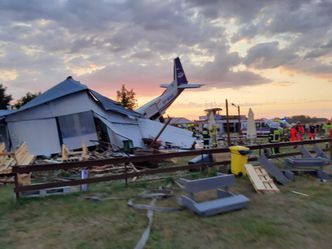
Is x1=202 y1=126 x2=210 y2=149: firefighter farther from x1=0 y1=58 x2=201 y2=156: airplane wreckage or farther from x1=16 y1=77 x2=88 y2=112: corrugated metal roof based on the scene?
x1=16 y1=77 x2=88 y2=112: corrugated metal roof

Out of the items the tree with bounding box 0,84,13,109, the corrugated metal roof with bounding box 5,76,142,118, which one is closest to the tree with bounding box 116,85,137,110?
the tree with bounding box 0,84,13,109

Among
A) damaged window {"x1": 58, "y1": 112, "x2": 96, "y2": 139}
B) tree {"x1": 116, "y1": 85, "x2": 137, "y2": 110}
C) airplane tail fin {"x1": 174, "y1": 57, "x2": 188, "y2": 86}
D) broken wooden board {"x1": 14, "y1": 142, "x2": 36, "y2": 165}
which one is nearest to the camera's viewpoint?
broken wooden board {"x1": 14, "y1": 142, "x2": 36, "y2": 165}

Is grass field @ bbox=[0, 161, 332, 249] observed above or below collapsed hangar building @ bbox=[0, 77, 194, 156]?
below

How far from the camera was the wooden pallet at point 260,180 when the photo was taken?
833cm

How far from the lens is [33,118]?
20.4 metres

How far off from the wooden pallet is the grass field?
1.02 feet

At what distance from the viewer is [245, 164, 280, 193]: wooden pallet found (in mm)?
8328

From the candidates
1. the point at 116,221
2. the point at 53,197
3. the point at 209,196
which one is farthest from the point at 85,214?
the point at 209,196

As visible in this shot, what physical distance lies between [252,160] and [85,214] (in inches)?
274

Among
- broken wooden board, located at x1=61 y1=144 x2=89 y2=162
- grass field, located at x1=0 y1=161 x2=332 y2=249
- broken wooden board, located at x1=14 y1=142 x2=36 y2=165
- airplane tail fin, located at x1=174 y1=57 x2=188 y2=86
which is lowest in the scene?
grass field, located at x1=0 y1=161 x2=332 y2=249

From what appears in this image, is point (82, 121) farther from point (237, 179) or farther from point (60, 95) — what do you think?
point (237, 179)

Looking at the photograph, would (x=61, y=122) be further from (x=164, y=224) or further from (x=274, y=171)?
(x=164, y=224)

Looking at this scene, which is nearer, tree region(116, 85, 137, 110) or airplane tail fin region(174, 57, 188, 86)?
airplane tail fin region(174, 57, 188, 86)

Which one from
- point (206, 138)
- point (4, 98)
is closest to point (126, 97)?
point (4, 98)
